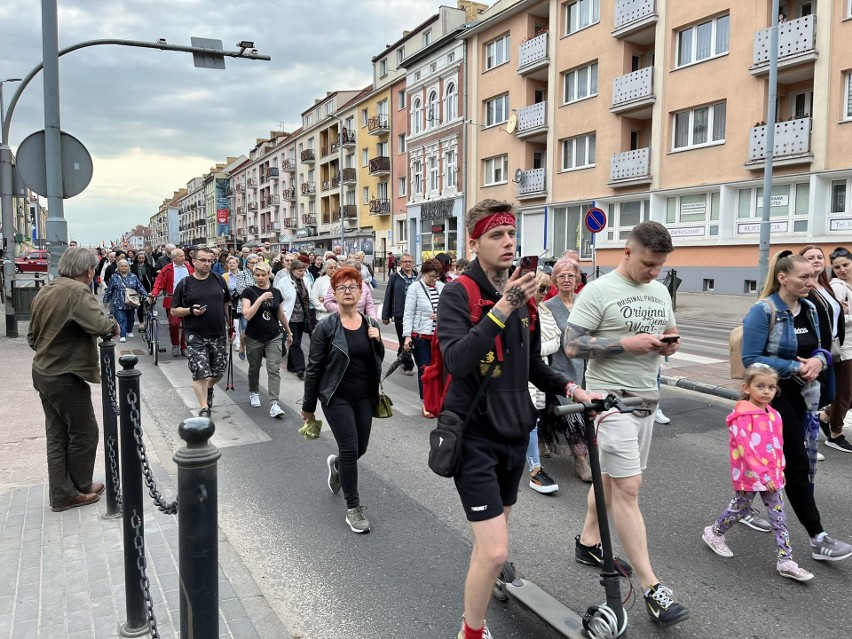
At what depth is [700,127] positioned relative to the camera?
907 inches

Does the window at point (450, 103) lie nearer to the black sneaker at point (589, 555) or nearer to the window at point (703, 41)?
the window at point (703, 41)

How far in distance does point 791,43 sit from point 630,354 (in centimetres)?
2139

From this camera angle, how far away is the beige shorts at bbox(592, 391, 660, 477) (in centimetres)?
322

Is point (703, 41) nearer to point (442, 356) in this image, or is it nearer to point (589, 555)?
point (589, 555)

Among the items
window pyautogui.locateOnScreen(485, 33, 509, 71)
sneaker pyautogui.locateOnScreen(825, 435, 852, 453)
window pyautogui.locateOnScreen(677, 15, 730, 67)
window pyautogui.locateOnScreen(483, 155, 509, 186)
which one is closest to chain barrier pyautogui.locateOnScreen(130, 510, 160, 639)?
sneaker pyautogui.locateOnScreen(825, 435, 852, 453)

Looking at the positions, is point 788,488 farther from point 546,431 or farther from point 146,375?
point 146,375

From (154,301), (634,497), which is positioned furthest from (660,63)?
(634,497)

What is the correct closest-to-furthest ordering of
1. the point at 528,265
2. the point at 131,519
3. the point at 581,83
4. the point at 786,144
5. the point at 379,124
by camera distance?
1. the point at 528,265
2. the point at 131,519
3. the point at 786,144
4. the point at 581,83
5. the point at 379,124

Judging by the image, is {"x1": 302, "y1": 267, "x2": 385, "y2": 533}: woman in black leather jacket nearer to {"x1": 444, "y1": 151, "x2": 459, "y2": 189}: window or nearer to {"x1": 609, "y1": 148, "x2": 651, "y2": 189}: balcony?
{"x1": 609, "y1": 148, "x2": 651, "y2": 189}: balcony

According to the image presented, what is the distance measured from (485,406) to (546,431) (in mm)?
2681

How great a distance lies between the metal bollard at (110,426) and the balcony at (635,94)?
24170mm

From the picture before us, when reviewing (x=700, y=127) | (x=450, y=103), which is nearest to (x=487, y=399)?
(x=700, y=127)

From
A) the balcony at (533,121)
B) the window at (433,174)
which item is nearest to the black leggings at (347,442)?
the balcony at (533,121)

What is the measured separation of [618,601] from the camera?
2.77 m
